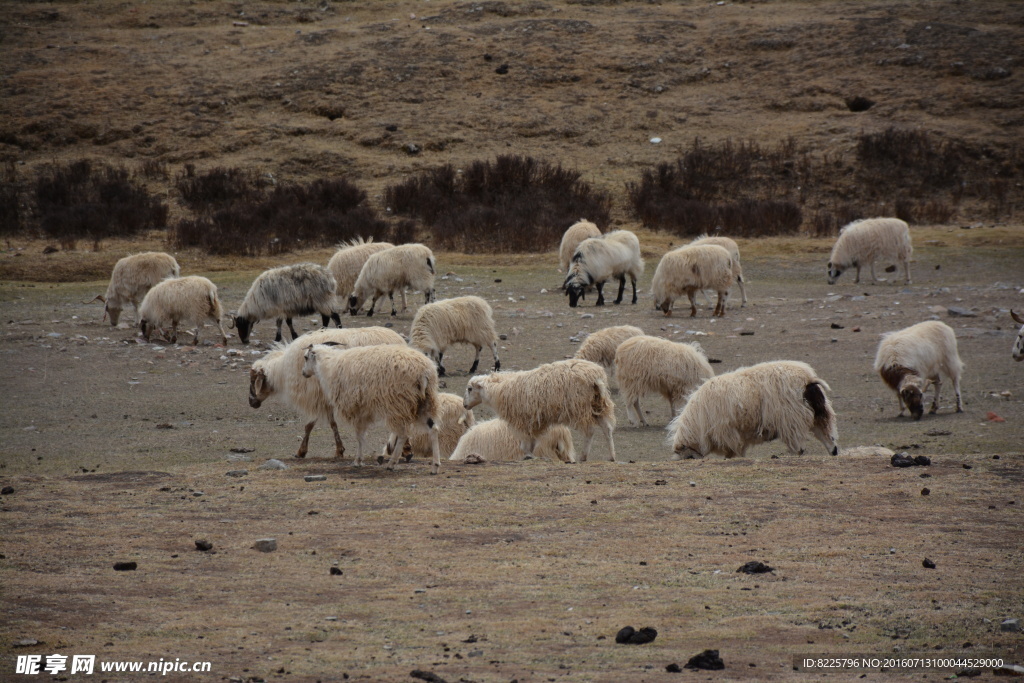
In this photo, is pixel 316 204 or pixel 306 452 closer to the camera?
pixel 306 452

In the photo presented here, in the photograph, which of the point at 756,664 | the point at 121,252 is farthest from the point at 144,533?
the point at 121,252

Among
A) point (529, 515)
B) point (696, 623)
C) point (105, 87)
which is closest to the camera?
point (696, 623)

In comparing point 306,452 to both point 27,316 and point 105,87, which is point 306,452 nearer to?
point 27,316

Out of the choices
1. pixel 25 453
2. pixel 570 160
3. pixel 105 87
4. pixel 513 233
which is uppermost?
pixel 105 87

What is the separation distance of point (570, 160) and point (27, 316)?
22379 mm

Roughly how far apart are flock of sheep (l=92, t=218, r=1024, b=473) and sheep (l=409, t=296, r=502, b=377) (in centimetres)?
2

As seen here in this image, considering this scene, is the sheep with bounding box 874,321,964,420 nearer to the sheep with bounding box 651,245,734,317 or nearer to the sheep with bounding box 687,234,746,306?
the sheep with bounding box 651,245,734,317

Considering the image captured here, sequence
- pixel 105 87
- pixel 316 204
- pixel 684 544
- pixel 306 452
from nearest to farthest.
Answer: pixel 684 544
pixel 306 452
pixel 316 204
pixel 105 87

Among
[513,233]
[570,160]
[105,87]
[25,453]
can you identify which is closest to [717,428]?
[25,453]

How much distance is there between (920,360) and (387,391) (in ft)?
21.7

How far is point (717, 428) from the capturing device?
9250 millimetres

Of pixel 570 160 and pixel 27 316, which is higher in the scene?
pixel 570 160

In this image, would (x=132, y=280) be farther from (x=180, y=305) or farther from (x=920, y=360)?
(x=920, y=360)

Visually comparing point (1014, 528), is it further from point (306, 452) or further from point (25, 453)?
point (25, 453)
